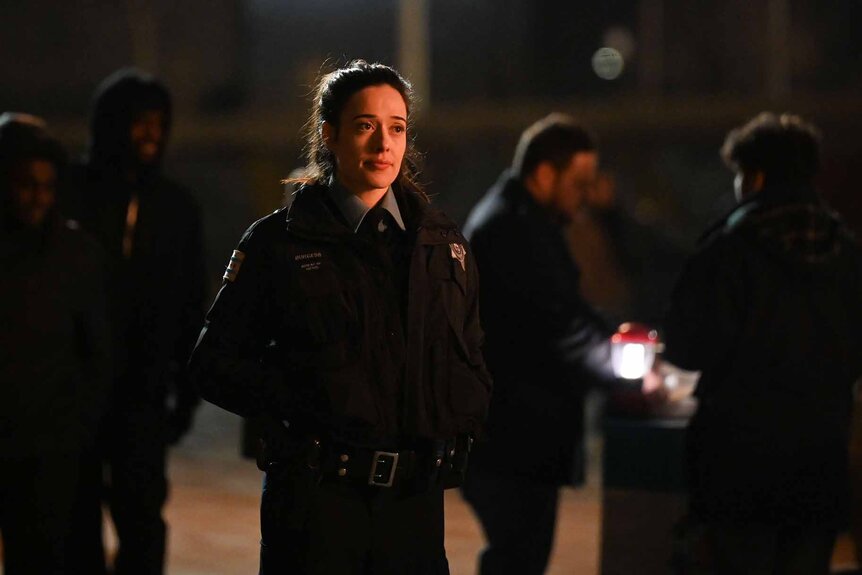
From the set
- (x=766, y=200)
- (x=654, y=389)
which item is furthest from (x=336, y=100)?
(x=654, y=389)

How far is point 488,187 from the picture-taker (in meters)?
19.8

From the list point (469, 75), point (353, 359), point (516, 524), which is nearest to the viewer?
point (353, 359)

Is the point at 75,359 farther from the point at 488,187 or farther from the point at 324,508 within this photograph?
the point at 488,187

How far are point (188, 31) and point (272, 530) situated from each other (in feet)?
66.3

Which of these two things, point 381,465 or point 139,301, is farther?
point 139,301

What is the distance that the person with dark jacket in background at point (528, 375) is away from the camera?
4.97 metres

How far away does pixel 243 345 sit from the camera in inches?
128

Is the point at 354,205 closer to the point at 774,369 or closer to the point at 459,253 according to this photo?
the point at 459,253

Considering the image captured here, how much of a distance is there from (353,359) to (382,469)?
25cm

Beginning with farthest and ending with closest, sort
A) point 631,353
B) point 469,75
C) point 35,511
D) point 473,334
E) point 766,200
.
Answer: point 469,75
point 631,353
point 35,511
point 766,200
point 473,334

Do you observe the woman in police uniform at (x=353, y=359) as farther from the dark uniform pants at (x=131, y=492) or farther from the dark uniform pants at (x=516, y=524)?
the dark uniform pants at (x=131, y=492)

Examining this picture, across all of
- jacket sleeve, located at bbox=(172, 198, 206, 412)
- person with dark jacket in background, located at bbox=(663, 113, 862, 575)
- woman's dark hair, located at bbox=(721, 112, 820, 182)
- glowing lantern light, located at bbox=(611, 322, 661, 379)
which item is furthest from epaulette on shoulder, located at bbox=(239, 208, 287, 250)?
jacket sleeve, located at bbox=(172, 198, 206, 412)

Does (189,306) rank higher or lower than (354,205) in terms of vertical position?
lower

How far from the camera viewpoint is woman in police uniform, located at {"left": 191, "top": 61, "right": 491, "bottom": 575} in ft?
10.3
